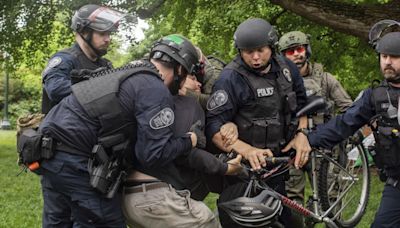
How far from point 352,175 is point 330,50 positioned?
991 centimetres

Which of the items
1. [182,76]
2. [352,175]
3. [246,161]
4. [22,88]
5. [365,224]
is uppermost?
[182,76]

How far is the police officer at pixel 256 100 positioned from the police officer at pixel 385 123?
0.92 feet

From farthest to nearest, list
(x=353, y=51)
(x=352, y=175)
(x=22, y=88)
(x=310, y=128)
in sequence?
(x=22, y=88) < (x=353, y=51) < (x=352, y=175) < (x=310, y=128)

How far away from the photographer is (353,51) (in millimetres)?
14797

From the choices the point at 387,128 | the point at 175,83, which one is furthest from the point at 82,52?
the point at 387,128

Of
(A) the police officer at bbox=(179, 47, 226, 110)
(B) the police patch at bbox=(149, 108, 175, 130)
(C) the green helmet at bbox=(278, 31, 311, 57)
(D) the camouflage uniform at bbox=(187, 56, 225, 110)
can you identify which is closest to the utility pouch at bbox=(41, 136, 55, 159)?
(B) the police patch at bbox=(149, 108, 175, 130)

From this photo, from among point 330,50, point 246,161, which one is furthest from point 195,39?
point 246,161

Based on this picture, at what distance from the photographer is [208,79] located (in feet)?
15.9

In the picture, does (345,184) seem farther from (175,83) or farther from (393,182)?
(175,83)

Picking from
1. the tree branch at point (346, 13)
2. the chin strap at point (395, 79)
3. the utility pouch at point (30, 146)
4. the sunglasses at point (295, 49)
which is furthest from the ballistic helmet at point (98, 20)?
the tree branch at point (346, 13)

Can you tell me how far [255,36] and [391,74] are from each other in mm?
1033

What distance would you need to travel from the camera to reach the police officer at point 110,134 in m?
3.61

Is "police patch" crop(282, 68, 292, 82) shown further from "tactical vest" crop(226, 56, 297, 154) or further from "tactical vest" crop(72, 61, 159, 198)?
"tactical vest" crop(72, 61, 159, 198)

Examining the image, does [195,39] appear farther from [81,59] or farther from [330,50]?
[81,59]
